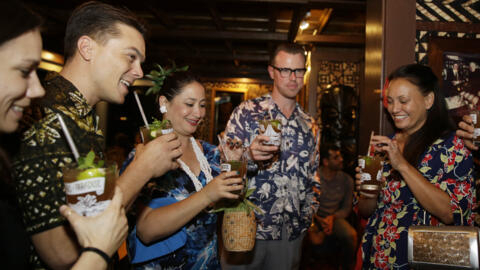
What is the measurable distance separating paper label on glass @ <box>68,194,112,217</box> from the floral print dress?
181 cm

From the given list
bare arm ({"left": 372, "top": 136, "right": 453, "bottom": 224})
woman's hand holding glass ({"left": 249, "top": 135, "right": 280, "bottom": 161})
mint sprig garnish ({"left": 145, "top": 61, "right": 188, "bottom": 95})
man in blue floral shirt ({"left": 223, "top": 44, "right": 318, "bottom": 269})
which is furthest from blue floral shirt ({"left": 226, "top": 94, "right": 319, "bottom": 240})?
bare arm ({"left": 372, "top": 136, "right": 453, "bottom": 224})

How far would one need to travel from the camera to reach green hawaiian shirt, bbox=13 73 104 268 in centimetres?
102

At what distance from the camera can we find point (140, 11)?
6477 mm

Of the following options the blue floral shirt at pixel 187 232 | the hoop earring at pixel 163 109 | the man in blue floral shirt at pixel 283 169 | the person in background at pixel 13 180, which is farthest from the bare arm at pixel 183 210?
the man in blue floral shirt at pixel 283 169

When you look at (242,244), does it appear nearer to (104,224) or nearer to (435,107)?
(104,224)

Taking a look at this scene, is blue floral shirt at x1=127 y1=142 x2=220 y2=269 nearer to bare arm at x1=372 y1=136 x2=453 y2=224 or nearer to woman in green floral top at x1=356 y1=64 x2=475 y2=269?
woman in green floral top at x1=356 y1=64 x2=475 y2=269

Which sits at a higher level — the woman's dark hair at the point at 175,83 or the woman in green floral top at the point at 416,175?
the woman's dark hair at the point at 175,83

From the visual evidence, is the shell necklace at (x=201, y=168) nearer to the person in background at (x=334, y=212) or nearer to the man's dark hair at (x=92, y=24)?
the man's dark hair at (x=92, y=24)

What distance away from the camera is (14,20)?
37.6 inches

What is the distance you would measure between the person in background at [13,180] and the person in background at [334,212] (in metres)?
3.66

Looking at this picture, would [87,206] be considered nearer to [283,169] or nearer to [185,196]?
[185,196]

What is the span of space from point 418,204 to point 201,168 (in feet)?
4.65

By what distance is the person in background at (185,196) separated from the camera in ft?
5.19

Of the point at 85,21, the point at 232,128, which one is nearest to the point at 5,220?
the point at 85,21
